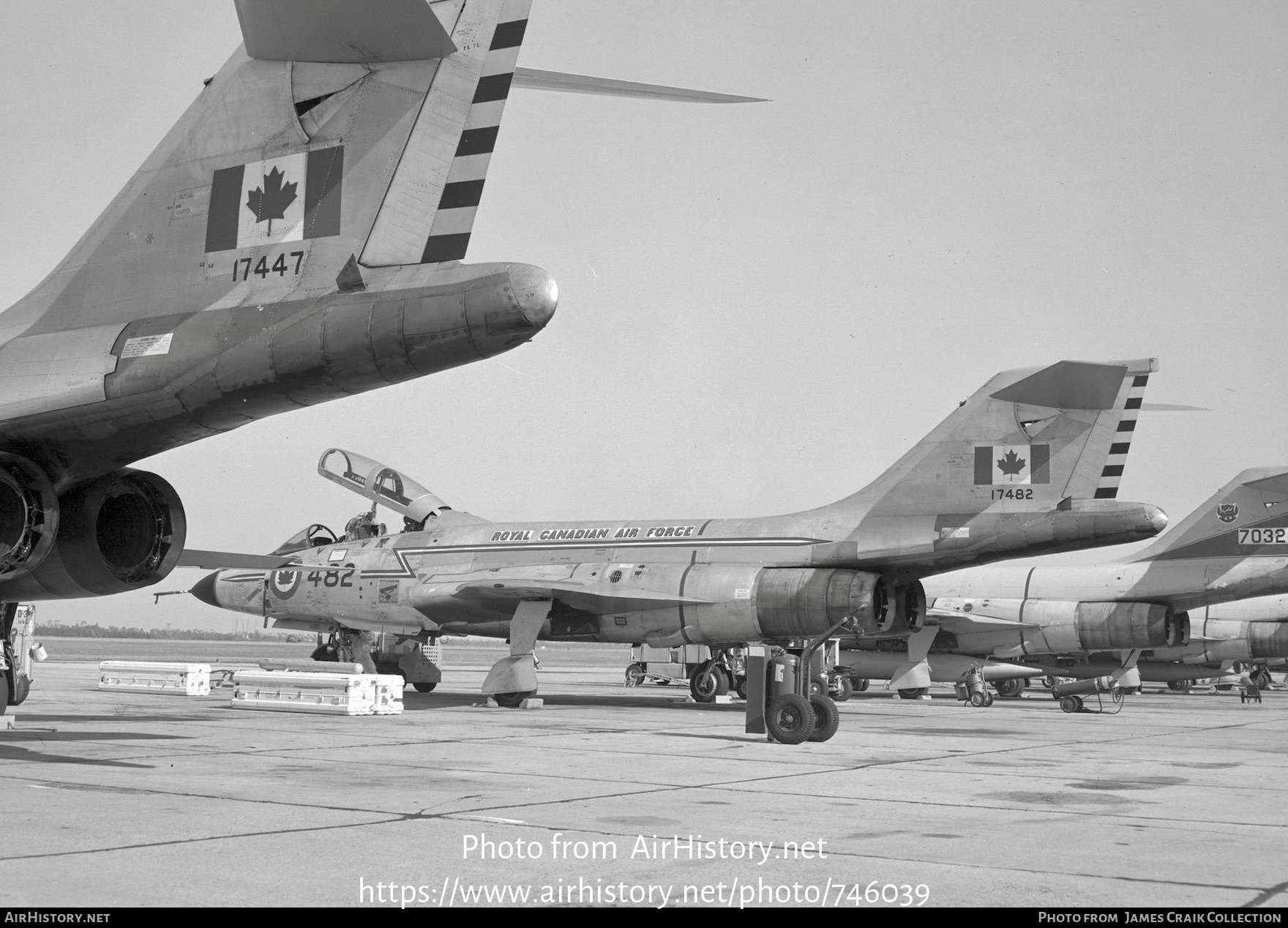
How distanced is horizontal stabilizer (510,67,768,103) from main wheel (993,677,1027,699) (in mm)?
21149

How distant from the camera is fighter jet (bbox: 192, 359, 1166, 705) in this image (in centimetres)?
1709

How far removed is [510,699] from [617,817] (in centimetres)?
1172

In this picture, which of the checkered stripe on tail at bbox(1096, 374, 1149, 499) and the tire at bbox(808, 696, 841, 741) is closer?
the tire at bbox(808, 696, 841, 741)

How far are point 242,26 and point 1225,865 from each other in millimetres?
6780

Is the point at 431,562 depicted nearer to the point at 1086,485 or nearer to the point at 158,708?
the point at 158,708

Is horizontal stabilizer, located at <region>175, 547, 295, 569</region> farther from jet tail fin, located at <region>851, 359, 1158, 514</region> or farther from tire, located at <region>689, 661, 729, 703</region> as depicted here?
tire, located at <region>689, 661, 729, 703</region>

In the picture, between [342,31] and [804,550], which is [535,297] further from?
[804,550]

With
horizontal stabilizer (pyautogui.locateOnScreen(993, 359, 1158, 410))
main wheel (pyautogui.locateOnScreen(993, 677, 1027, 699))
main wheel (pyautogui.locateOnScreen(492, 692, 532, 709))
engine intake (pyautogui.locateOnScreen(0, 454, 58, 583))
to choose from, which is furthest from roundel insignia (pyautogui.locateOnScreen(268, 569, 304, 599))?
main wheel (pyautogui.locateOnScreen(993, 677, 1027, 699))

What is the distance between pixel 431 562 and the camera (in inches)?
813

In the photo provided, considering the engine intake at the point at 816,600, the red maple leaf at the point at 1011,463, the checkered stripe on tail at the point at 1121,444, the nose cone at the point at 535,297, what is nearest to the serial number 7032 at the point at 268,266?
the nose cone at the point at 535,297

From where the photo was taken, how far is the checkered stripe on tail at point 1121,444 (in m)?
18.2

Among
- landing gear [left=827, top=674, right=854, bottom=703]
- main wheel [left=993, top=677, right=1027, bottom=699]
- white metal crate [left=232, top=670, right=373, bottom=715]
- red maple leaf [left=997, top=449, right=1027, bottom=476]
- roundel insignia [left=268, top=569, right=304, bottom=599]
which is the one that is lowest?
main wheel [left=993, top=677, right=1027, bottom=699]

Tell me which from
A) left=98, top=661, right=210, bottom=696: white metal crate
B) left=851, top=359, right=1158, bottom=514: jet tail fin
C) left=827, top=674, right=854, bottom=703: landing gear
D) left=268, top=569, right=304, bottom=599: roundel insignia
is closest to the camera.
A: left=851, top=359, right=1158, bottom=514: jet tail fin

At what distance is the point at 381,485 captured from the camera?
21.4m
